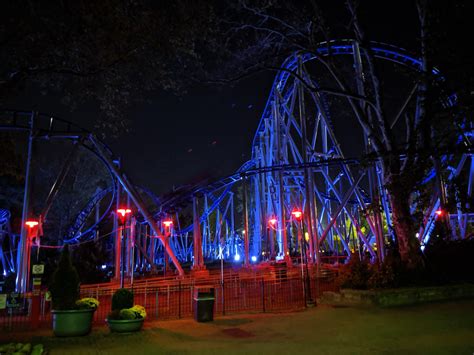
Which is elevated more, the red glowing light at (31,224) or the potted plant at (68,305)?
the red glowing light at (31,224)

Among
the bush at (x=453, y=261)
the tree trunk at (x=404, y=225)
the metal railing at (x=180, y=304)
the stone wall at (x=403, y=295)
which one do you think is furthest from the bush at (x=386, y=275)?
the metal railing at (x=180, y=304)

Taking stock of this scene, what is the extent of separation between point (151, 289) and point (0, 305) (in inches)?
456

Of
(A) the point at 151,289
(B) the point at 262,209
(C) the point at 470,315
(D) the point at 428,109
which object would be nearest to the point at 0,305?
(C) the point at 470,315

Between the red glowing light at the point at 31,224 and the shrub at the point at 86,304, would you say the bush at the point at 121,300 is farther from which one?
the red glowing light at the point at 31,224

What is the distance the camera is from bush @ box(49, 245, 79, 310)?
8961 millimetres

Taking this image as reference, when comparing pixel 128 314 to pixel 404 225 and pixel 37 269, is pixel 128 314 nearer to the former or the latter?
pixel 37 269

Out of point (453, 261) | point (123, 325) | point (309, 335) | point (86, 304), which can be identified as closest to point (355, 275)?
point (453, 261)

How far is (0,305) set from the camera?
8.55 meters

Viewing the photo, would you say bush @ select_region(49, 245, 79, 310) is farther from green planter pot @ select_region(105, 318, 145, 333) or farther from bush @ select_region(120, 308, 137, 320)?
bush @ select_region(120, 308, 137, 320)

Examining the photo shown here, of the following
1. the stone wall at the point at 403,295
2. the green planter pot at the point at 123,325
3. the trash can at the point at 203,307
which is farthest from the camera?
the stone wall at the point at 403,295

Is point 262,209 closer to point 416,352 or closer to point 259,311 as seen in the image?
point 259,311

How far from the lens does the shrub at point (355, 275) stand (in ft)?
41.2

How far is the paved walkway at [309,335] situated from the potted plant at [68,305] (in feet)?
1.01

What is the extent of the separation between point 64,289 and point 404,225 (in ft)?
33.4
